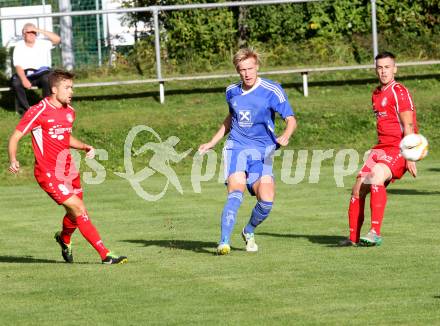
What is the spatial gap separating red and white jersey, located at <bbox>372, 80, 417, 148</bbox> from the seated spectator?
455 inches

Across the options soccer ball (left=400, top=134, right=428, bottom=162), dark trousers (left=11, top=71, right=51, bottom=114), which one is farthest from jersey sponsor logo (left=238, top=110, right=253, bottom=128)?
dark trousers (left=11, top=71, right=51, bottom=114)

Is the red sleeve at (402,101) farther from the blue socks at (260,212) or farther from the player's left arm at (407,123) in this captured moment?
the blue socks at (260,212)

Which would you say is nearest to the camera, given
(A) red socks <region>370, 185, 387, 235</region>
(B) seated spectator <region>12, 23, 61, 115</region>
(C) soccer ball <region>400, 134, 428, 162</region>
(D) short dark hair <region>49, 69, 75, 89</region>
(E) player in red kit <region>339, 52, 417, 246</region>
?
(D) short dark hair <region>49, 69, 75, 89</region>

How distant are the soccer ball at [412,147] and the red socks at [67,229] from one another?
10.4 ft

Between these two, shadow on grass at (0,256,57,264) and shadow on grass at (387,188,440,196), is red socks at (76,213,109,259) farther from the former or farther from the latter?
shadow on grass at (387,188,440,196)

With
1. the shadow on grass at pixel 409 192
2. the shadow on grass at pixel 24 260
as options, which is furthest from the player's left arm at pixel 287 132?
the shadow on grass at pixel 409 192

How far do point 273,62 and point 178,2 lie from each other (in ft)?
8.13

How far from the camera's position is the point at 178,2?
2609 centimetres

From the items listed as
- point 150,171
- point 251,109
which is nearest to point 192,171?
point 150,171

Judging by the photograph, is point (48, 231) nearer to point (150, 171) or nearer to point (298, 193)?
point (298, 193)

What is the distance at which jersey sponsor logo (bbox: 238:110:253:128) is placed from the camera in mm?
11180

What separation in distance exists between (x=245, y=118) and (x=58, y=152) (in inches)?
70.3

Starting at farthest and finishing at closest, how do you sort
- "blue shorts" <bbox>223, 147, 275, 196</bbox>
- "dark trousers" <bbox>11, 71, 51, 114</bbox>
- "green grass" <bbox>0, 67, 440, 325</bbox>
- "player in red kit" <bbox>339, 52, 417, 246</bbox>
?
"dark trousers" <bbox>11, 71, 51, 114</bbox>
"player in red kit" <bbox>339, 52, 417, 246</bbox>
"blue shorts" <bbox>223, 147, 275, 196</bbox>
"green grass" <bbox>0, 67, 440, 325</bbox>

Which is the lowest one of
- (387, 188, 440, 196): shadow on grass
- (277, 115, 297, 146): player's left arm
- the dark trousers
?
(387, 188, 440, 196): shadow on grass
